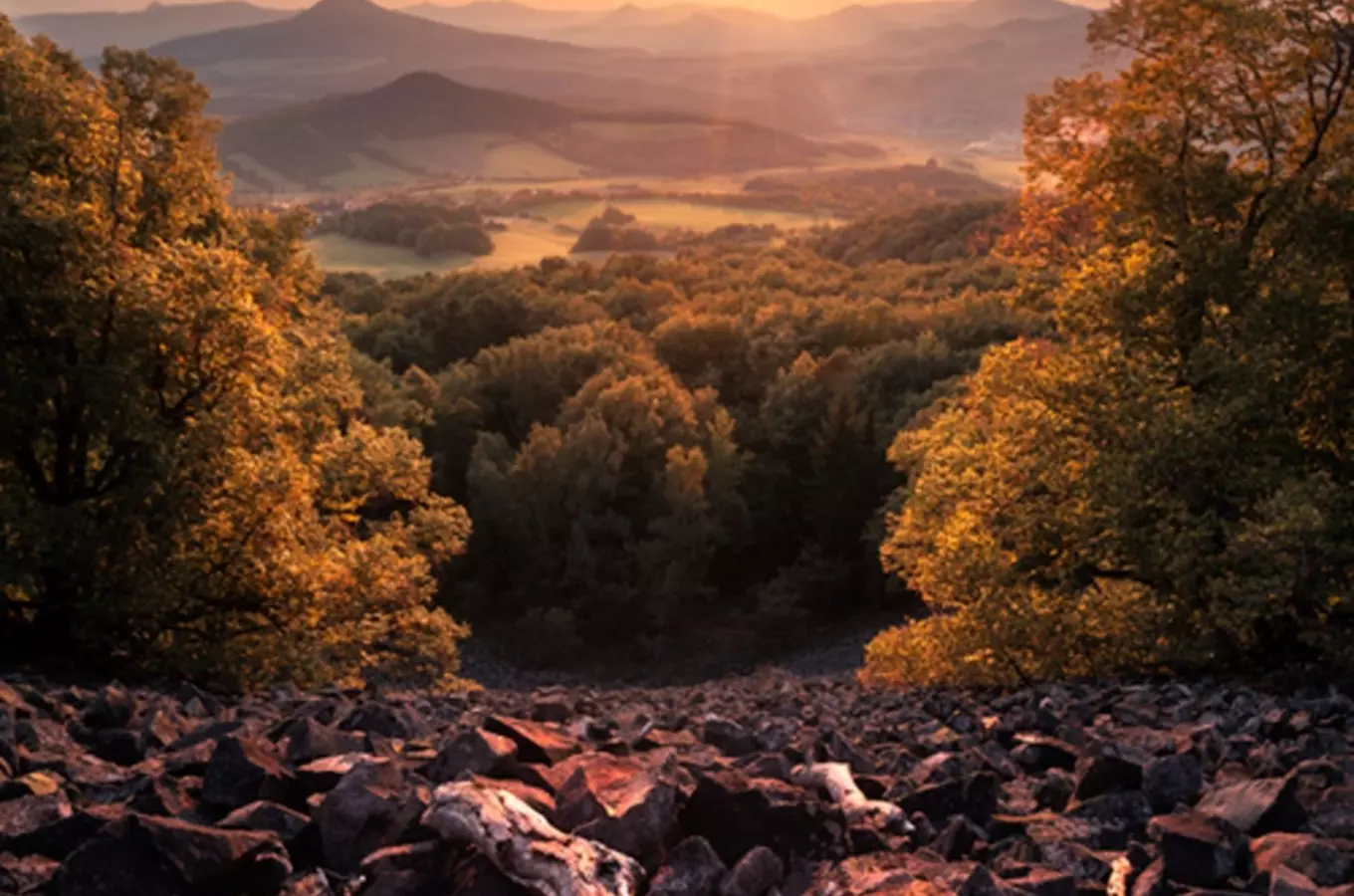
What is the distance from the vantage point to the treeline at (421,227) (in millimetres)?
126562

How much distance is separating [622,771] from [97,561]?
12454 mm

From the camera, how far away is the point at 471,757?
8078 millimetres

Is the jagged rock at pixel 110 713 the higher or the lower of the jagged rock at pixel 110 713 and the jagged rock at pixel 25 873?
the lower

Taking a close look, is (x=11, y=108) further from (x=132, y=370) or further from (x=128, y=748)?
(x=128, y=748)

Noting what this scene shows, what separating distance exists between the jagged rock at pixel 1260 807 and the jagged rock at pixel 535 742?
501 cm

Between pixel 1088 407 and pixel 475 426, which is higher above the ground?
pixel 1088 407

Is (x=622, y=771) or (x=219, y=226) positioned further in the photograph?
(x=219, y=226)

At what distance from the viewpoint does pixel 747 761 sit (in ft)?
30.9

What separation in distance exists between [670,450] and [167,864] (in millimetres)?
44886

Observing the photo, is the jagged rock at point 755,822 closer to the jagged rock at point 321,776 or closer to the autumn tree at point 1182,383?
the jagged rock at point 321,776

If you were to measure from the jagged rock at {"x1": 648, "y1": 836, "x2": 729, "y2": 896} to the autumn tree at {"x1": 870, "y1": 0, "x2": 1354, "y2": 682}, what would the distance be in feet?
39.8

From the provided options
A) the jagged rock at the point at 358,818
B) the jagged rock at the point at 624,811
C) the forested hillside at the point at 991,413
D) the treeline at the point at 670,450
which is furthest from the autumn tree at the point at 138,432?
the treeline at the point at 670,450

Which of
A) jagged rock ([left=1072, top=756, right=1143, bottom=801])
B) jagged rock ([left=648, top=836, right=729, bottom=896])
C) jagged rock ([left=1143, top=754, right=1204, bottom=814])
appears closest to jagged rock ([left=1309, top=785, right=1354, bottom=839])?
jagged rock ([left=1143, top=754, right=1204, bottom=814])

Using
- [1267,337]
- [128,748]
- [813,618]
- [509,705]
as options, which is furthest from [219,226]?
[813,618]
